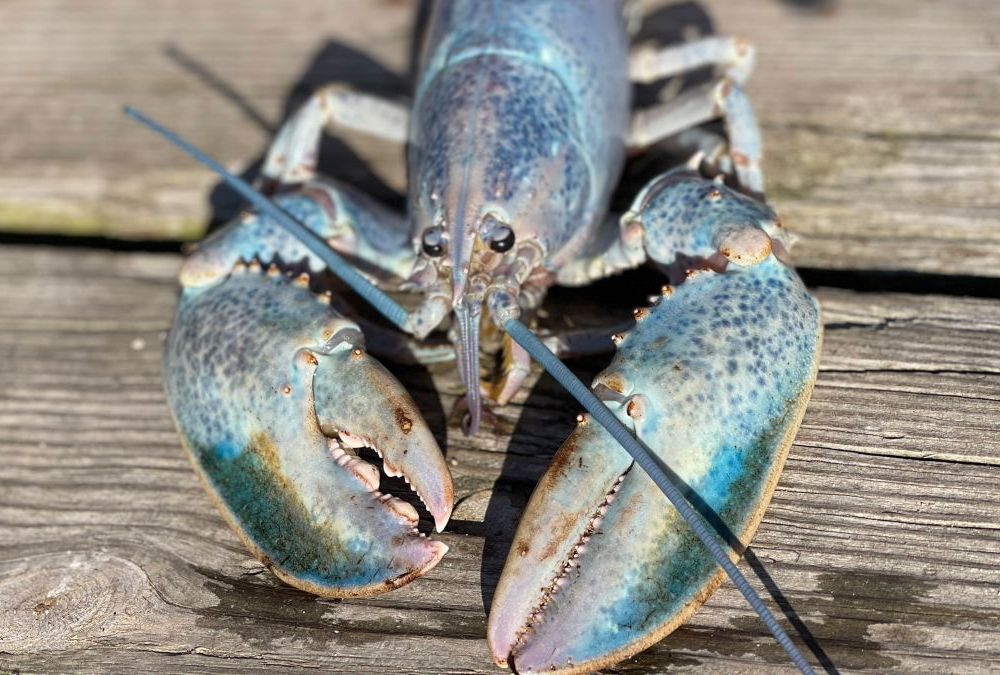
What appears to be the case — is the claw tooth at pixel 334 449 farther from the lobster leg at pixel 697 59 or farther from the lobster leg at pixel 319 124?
the lobster leg at pixel 697 59

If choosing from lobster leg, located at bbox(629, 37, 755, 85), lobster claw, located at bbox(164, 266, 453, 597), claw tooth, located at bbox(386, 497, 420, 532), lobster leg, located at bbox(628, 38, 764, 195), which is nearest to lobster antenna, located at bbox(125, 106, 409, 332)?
lobster claw, located at bbox(164, 266, 453, 597)

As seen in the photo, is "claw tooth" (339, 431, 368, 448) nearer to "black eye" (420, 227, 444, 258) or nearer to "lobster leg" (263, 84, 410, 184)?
"black eye" (420, 227, 444, 258)

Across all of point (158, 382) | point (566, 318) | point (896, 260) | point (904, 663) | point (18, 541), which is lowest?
point (18, 541)

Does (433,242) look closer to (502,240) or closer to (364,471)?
(502,240)

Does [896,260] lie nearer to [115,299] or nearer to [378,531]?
[378,531]

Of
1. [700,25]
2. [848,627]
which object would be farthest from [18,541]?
[700,25]

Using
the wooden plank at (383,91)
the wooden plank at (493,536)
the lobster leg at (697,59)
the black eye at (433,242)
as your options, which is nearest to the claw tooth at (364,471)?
the wooden plank at (493,536)
